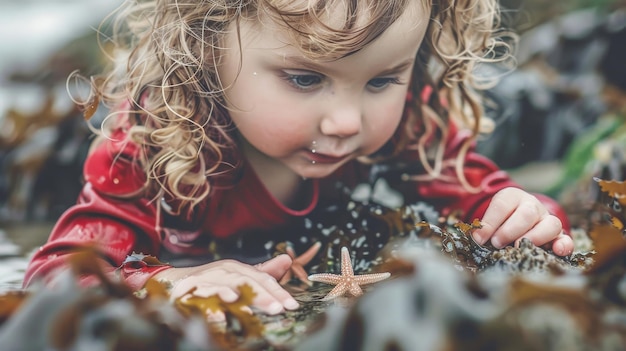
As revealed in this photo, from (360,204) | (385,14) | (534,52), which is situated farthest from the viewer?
(534,52)

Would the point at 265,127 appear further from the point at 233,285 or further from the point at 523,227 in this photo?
the point at 523,227

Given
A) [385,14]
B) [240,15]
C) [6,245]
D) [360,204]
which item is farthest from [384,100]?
[6,245]

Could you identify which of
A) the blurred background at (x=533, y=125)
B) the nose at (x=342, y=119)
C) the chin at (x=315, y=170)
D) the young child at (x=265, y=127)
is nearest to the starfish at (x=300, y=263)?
the young child at (x=265, y=127)

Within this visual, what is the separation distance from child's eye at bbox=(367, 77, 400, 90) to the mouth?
21cm

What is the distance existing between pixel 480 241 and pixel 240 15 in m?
0.80

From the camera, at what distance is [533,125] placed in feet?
12.2

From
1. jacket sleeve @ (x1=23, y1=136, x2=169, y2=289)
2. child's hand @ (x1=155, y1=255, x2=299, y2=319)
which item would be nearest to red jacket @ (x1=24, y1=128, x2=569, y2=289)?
jacket sleeve @ (x1=23, y1=136, x2=169, y2=289)

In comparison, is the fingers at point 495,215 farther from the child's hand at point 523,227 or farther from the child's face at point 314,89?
the child's face at point 314,89

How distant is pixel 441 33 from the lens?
2062 millimetres

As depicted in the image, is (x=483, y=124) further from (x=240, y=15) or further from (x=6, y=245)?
(x=6, y=245)

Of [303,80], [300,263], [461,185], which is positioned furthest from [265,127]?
[461,185]

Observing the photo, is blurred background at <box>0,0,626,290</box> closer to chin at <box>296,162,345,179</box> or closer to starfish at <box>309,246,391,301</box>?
chin at <box>296,162,345,179</box>

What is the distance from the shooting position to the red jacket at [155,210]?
78.8 inches

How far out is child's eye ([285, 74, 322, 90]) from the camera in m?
1.78
